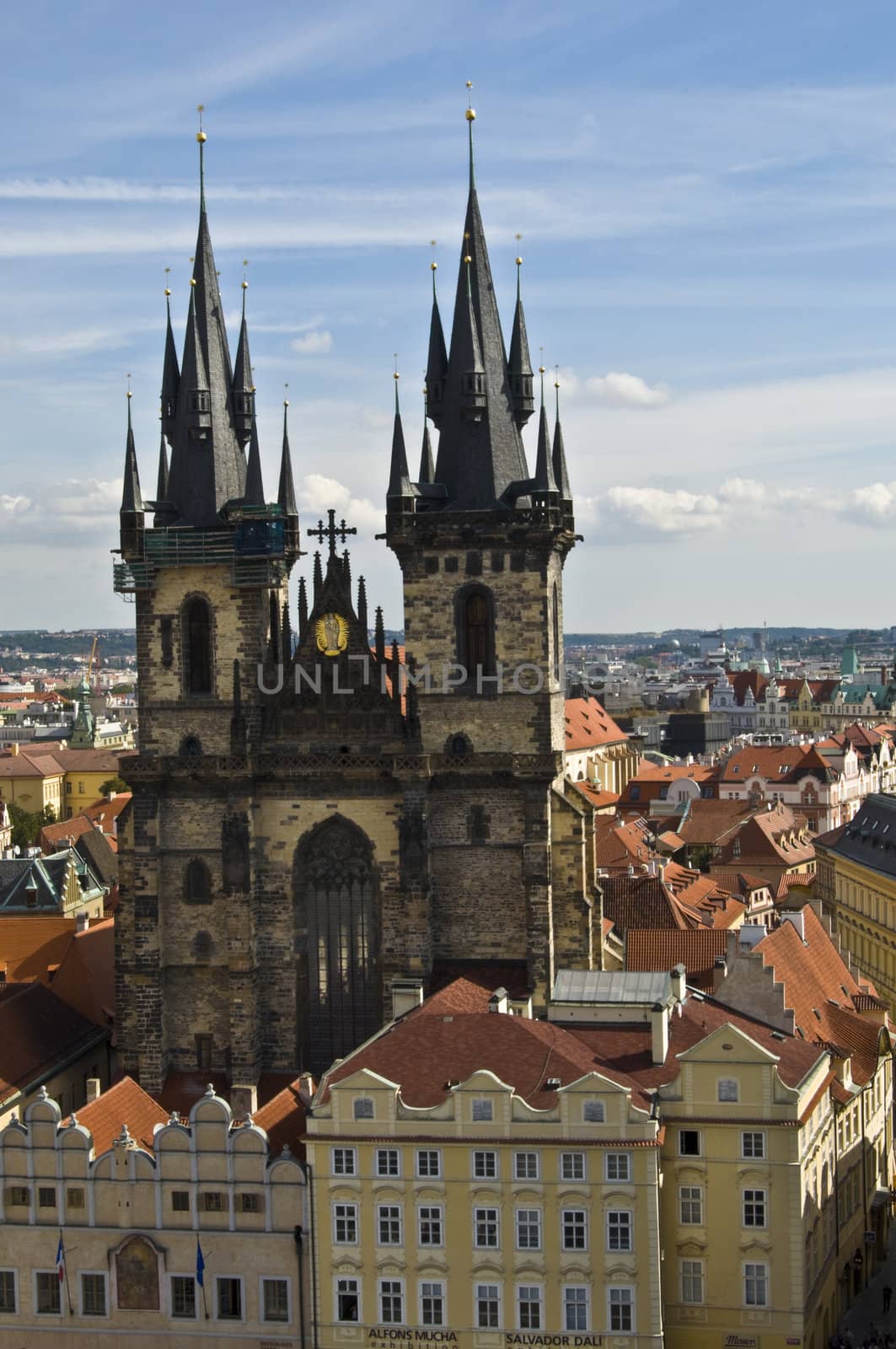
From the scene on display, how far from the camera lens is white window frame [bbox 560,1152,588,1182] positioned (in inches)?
2154

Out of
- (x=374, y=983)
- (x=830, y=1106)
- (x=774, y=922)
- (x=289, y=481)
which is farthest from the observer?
(x=774, y=922)

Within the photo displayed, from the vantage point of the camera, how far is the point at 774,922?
5030 inches

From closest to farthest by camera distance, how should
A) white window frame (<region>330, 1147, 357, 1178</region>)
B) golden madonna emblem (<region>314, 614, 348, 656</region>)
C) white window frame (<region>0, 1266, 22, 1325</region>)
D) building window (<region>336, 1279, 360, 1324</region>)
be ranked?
1. white window frame (<region>330, 1147, 357, 1178</region>)
2. building window (<region>336, 1279, 360, 1324</region>)
3. white window frame (<region>0, 1266, 22, 1325</region>)
4. golden madonna emblem (<region>314, 614, 348, 656</region>)

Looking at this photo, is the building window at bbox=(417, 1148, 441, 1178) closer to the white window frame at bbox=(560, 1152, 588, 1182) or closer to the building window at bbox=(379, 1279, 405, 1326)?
the building window at bbox=(379, 1279, 405, 1326)

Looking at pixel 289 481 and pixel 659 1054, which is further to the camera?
pixel 289 481

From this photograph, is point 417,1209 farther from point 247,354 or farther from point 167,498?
point 247,354

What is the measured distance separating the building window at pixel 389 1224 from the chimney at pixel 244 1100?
869cm

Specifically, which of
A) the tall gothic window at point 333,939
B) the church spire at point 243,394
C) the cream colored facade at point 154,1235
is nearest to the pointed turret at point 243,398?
the church spire at point 243,394

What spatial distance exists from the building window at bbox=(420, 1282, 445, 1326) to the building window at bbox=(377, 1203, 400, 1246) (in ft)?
4.94

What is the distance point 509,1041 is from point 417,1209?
5756 mm

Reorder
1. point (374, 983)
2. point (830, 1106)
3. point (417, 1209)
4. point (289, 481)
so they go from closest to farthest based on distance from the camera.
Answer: point (417, 1209) → point (830, 1106) → point (374, 983) → point (289, 481)

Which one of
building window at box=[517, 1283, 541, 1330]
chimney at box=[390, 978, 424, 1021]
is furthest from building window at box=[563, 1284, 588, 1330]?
chimney at box=[390, 978, 424, 1021]

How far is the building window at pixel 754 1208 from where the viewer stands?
184 feet

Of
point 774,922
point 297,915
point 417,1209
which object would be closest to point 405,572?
point 297,915
